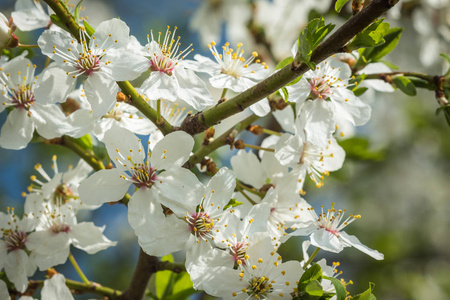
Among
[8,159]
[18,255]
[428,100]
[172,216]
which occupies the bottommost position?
[18,255]

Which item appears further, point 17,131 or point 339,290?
point 17,131

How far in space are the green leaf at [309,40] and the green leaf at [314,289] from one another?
1.25 feet

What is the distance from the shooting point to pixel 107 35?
1022 mm

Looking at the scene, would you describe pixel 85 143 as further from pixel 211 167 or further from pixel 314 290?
pixel 314 290

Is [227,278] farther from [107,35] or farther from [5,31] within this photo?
[5,31]

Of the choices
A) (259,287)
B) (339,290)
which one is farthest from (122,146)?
(339,290)

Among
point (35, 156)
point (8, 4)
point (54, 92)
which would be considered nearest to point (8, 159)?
point (35, 156)

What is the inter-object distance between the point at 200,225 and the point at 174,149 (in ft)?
0.51

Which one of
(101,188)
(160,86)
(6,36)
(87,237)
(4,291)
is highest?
(6,36)

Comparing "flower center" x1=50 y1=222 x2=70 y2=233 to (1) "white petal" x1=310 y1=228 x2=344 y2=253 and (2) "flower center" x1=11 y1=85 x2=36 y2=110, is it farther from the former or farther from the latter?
(1) "white petal" x1=310 y1=228 x2=344 y2=253

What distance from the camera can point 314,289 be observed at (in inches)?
35.9

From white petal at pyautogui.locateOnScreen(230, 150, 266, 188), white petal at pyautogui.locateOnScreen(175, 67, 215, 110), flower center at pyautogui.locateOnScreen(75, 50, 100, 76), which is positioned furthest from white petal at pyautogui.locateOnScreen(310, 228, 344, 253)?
flower center at pyautogui.locateOnScreen(75, 50, 100, 76)

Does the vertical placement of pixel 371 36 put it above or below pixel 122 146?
above

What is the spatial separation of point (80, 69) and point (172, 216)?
1.13 feet
